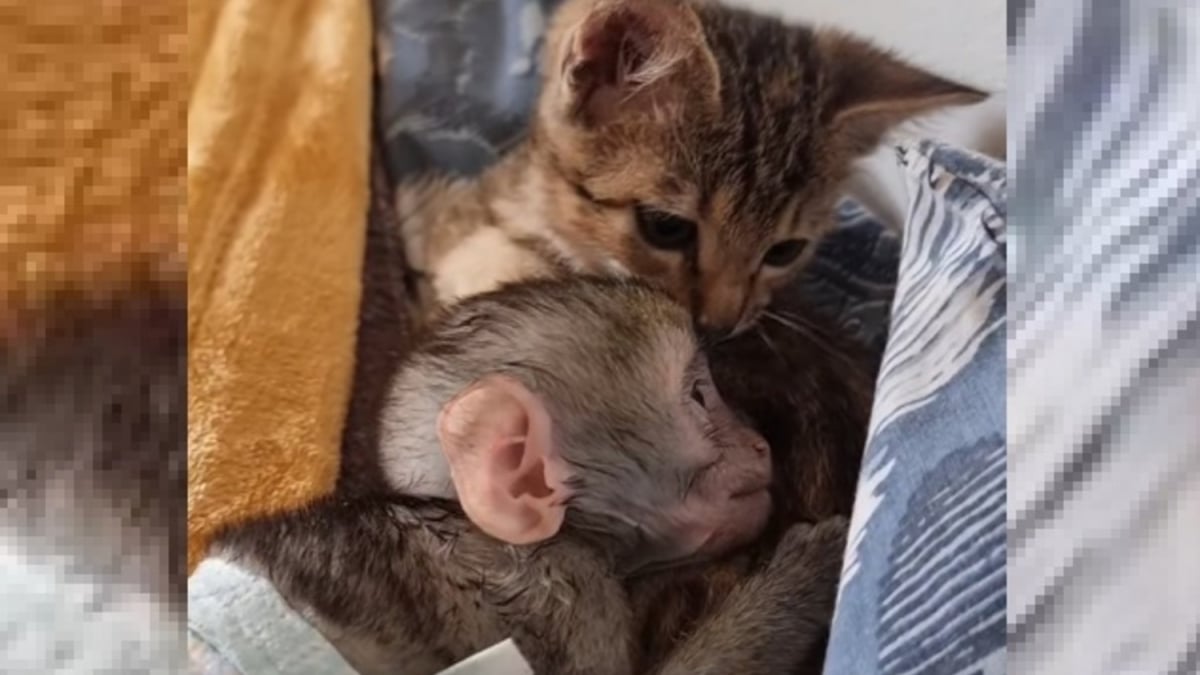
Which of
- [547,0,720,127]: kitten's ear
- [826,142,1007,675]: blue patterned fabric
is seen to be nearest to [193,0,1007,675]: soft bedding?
[826,142,1007,675]: blue patterned fabric

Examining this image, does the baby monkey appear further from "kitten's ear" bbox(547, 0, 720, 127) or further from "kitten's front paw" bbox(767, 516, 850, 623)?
"kitten's ear" bbox(547, 0, 720, 127)

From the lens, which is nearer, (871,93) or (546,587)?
(546,587)

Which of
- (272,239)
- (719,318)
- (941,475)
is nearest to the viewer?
(941,475)

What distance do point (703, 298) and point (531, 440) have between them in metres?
0.13

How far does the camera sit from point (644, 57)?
0.67m

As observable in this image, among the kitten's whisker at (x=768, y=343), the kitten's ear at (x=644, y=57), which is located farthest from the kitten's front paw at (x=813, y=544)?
the kitten's ear at (x=644, y=57)

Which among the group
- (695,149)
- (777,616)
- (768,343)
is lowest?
(777,616)

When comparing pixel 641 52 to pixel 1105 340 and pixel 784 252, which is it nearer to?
pixel 784 252

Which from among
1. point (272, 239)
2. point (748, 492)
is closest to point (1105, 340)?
point (748, 492)

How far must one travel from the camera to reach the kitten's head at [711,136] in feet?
2.21

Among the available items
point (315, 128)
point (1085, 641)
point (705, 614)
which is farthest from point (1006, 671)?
point (315, 128)

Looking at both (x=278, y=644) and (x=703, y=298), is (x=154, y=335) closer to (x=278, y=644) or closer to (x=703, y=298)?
(x=278, y=644)

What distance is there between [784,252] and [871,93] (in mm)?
101

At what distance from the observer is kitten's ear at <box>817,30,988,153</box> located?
708mm
